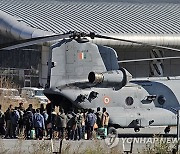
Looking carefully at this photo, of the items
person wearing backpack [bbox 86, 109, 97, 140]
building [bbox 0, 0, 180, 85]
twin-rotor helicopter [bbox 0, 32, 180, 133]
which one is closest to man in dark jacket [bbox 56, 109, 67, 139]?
twin-rotor helicopter [bbox 0, 32, 180, 133]

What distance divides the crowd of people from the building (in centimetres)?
2458

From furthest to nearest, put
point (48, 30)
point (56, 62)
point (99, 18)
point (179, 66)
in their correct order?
1. point (179, 66)
2. point (99, 18)
3. point (48, 30)
4. point (56, 62)

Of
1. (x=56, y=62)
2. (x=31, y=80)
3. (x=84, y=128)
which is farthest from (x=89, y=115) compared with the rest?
(x=31, y=80)

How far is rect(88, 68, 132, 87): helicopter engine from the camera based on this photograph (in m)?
28.8

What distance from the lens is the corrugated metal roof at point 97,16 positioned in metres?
57.3

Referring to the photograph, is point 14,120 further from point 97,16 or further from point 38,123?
point 97,16

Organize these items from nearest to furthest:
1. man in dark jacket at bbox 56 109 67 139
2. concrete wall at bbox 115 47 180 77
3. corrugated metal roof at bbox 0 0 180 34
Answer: man in dark jacket at bbox 56 109 67 139
corrugated metal roof at bbox 0 0 180 34
concrete wall at bbox 115 47 180 77

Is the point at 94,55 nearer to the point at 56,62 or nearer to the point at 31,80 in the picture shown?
the point at 56,62

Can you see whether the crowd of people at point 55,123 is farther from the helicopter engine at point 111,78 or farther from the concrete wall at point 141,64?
the concrete wall at point 141,64

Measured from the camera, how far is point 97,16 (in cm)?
6069

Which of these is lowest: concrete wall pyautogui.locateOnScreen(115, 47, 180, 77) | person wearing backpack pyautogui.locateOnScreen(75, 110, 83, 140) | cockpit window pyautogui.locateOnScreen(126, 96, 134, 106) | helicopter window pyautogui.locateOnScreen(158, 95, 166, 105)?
person wearing backpack pyautogui.locateOnScreen(75, 110, 83, 140)

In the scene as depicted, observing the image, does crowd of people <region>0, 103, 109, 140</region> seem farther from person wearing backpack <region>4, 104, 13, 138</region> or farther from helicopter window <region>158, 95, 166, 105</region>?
helicopter window <region>158, 95, 166, 105</region>

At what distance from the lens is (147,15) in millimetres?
62188

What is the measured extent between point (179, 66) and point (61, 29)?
13.8 m
